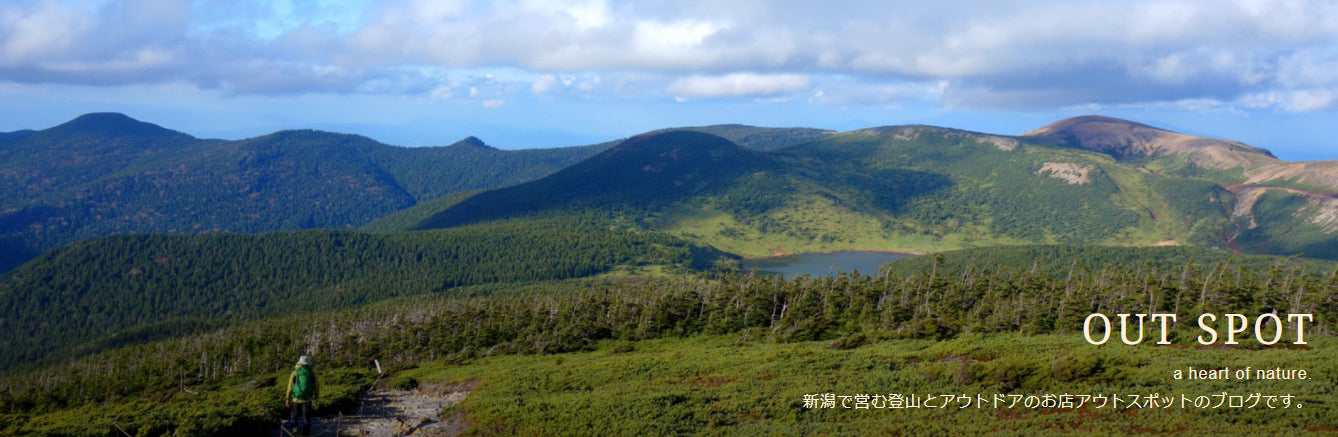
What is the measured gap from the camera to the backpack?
118ft

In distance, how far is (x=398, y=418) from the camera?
1833 inches

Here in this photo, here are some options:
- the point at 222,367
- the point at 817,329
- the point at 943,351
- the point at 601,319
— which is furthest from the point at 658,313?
the point at 222,367

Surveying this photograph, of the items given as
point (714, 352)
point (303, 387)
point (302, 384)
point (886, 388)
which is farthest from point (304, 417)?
point (714, 352)

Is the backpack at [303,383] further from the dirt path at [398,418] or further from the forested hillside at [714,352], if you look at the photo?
the forested hillside at [714,352]

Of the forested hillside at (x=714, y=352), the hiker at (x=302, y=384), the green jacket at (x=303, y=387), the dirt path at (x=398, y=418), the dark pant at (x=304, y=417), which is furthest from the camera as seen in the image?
the forested hillside at (x=714, y=352)

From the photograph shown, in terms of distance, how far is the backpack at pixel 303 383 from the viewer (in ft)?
118

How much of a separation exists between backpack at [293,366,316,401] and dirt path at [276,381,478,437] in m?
5.20

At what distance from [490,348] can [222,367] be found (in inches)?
2078

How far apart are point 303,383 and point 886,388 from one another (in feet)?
108

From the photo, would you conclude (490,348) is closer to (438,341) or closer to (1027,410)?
(438,341)

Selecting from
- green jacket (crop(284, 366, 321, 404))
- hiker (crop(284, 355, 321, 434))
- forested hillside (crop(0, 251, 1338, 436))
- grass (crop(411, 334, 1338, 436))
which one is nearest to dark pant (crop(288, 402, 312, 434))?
hiker (crop(284, 355, 321, 434))

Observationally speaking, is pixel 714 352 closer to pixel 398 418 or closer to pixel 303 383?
pixel 398 418

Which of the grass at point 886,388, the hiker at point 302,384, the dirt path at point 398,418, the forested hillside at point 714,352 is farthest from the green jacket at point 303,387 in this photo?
the grass at point 886,388

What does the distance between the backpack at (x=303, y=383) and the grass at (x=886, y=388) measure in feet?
32.2
